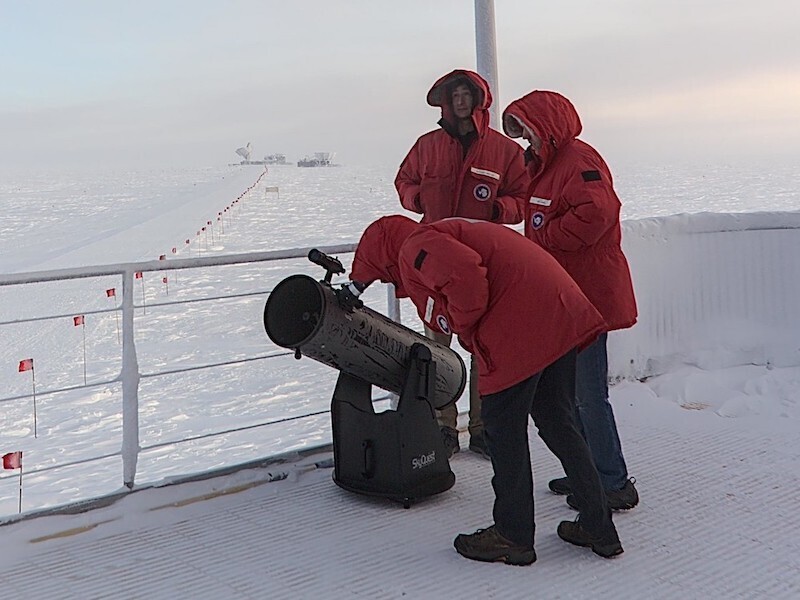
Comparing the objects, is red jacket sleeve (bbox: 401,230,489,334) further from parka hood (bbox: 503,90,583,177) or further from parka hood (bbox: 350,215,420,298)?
parka hood (bbox: 503,90,583,177)

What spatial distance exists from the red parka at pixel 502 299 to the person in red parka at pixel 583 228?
34cm

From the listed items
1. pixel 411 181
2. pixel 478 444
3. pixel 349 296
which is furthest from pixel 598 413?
pixel 411 181

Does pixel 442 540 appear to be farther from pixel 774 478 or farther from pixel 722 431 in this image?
pixel 722 431

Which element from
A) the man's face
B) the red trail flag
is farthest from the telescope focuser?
the red trail flag

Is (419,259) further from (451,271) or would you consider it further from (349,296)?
(349,296)

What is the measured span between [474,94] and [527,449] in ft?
5.04

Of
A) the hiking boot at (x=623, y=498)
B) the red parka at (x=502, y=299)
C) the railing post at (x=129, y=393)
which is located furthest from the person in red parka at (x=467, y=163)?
the railing post at (x=129, y=393)

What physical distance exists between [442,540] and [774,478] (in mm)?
1419

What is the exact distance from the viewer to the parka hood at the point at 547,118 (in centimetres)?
292

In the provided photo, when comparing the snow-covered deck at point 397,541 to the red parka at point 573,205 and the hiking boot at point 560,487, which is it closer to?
the hiking boot at point 560,487

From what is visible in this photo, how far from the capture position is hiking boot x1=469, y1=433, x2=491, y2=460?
3756 mm

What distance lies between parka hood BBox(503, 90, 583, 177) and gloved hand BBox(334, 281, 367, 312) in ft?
2.50

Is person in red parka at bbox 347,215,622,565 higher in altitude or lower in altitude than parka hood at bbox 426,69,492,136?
lower

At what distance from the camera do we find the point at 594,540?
2766mm
